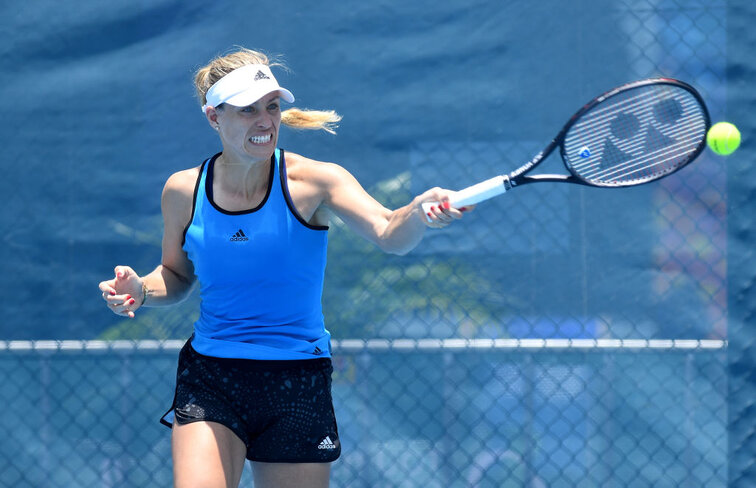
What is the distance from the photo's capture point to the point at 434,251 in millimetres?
3492

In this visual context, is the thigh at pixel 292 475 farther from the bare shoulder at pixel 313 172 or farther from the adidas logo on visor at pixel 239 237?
the bare shoulder at pixel 313 172

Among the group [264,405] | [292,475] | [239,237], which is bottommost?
[292,475]

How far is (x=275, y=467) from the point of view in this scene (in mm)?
2387

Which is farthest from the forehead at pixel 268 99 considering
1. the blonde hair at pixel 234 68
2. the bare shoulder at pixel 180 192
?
the bare shoulder at pixel 180 192

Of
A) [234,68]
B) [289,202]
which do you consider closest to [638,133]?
[289,202]

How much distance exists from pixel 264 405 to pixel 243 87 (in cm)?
78

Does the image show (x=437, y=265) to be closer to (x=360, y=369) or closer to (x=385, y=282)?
(x=385, y=282)

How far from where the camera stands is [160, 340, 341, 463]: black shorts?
2375 mm

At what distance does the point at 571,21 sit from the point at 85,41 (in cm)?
179

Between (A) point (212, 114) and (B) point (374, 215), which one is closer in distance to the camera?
(B) point (374, 215)

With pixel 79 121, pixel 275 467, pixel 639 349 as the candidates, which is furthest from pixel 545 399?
pixel 79 121

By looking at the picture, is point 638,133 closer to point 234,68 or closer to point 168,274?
point 234,68

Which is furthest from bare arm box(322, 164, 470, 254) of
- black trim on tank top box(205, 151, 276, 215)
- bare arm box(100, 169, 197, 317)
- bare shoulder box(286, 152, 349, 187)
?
bare arm box(100, 169, 197, 317)

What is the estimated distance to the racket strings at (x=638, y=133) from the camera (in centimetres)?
264
